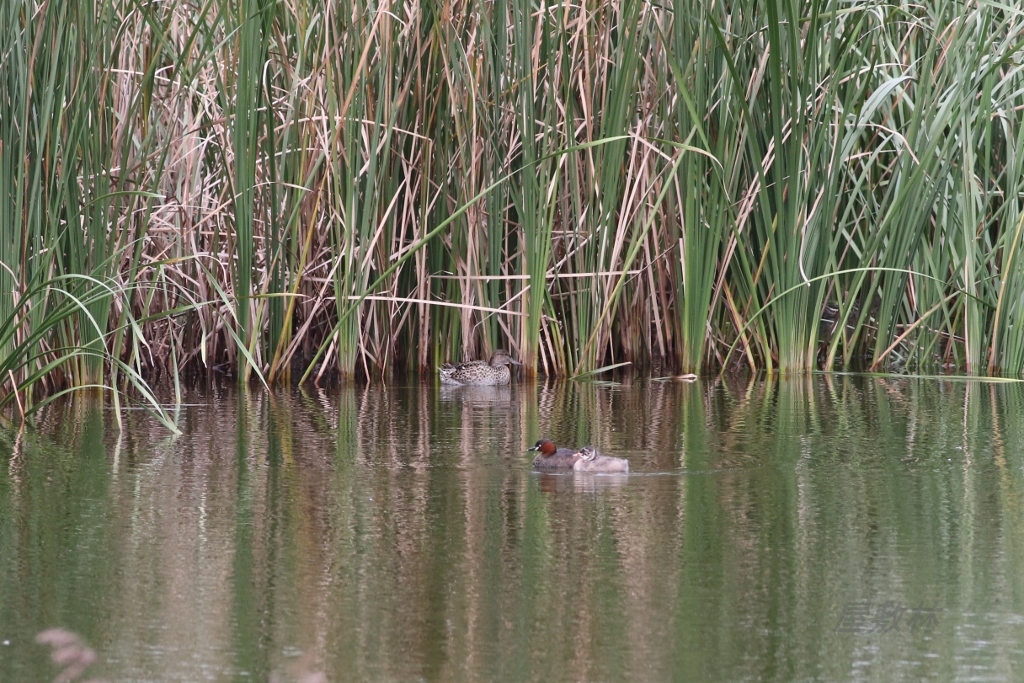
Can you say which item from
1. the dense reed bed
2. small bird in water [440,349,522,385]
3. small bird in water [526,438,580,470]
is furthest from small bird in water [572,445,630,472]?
small bird in water [440,349,522,385]

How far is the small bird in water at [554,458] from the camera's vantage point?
6301 millimetres

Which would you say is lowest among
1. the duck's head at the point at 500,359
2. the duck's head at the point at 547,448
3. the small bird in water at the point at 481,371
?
the duck's head at the point at 547,448

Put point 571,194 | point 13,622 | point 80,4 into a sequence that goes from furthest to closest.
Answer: point 571,194, point 80,4, point 13,622

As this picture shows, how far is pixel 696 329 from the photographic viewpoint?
9562 millimetres

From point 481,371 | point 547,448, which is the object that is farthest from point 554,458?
point 481,371

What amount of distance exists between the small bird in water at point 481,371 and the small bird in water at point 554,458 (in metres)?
2.74

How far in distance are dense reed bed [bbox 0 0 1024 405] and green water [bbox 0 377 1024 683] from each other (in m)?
1.61

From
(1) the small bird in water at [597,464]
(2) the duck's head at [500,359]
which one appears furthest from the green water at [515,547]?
(2) the duck's head at [500,359]

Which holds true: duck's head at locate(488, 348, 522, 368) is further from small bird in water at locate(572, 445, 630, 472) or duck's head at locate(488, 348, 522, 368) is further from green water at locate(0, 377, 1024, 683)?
small bird in water at locate(572, 445, 630, 472)

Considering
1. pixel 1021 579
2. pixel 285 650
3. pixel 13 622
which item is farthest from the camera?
pixel 1021 579

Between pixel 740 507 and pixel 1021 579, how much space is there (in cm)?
122

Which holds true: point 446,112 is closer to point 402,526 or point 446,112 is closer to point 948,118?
point 948,118

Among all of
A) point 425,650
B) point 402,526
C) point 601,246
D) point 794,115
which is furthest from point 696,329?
point 425,650

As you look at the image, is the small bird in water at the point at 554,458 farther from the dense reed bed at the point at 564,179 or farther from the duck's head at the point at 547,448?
the dense reed bed at the point at 564,179
